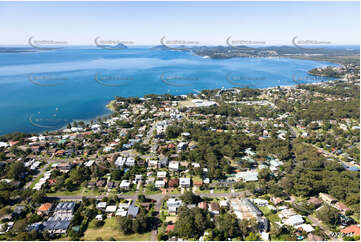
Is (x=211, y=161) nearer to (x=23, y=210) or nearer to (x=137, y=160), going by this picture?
(x=137, y=160)

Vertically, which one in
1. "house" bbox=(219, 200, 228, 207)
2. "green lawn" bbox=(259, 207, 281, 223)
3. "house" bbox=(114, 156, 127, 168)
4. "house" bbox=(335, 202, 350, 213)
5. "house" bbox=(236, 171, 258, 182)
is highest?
"house" bbox=(114, 156, 127, 168)

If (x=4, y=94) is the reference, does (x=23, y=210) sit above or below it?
below

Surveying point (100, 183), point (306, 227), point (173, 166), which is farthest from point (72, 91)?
point (306, 227)

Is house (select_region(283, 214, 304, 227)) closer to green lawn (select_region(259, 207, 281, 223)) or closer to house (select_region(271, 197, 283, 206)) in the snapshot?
green lawn (select_region(259, 207, 281, 223))

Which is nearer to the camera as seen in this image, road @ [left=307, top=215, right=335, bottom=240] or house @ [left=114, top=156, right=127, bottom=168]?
road @ [left=307, top=215, right=335, bottom=240]

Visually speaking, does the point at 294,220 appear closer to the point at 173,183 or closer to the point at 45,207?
the point at 173,183

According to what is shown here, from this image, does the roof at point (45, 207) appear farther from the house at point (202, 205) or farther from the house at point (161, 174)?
the house at point (202, 205)

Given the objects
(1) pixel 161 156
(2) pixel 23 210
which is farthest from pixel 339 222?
(2) pixel 23 210

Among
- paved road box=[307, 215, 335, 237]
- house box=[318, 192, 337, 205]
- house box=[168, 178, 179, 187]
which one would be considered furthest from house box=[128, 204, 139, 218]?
house box=[318, 192, 337, 205]
